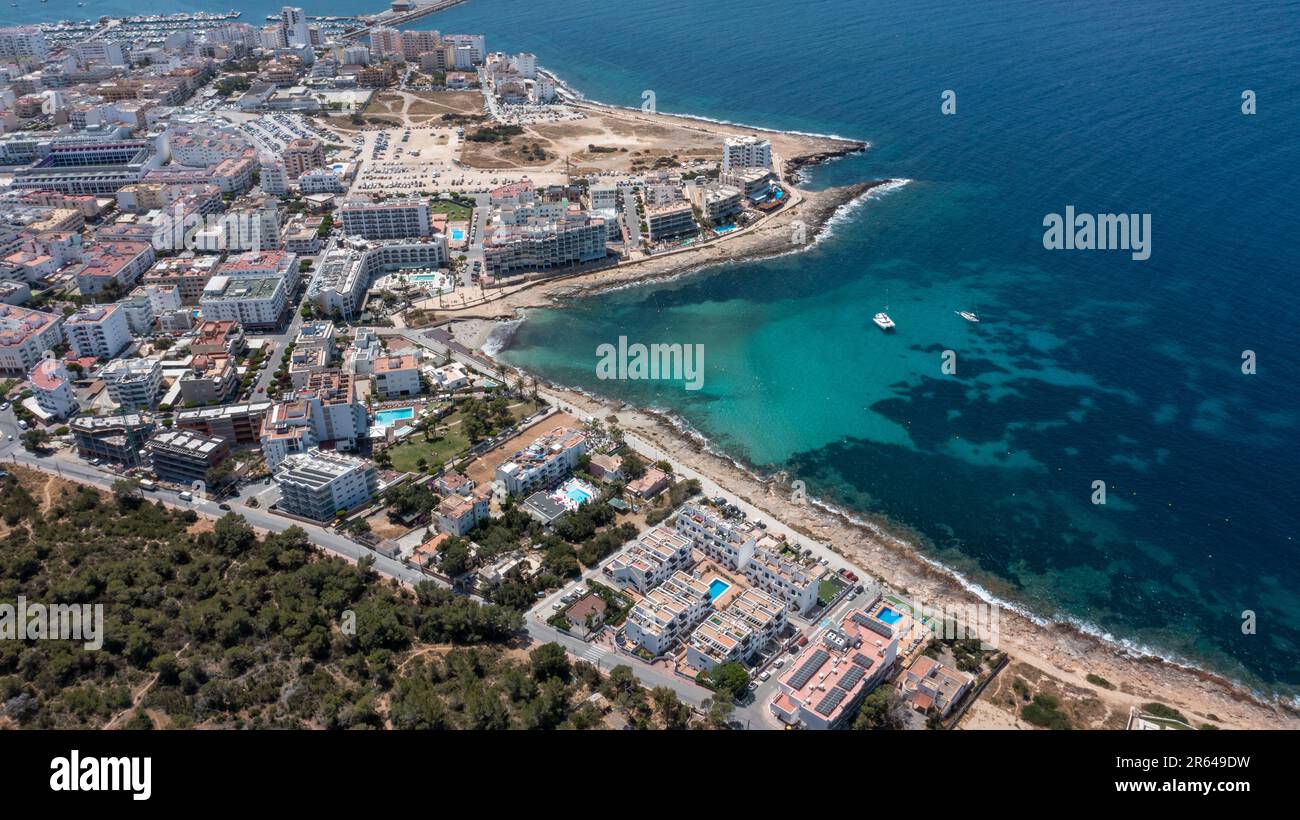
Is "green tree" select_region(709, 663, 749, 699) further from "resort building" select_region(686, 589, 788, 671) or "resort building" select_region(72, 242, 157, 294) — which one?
"resort building" select_region(72, 242, 157, 294)

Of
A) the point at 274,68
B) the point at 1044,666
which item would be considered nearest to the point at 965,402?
the point at 1044,666

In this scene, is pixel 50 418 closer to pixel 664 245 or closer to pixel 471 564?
pixel 471 564

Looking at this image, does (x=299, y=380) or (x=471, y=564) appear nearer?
(x=471, y=564)

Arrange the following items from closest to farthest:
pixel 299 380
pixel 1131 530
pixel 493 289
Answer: pixel 1131 530 < pixel 299 380 < pixel 493 289

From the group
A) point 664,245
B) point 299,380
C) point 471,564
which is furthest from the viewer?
point 664,245

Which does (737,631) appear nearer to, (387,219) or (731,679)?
(731,679)

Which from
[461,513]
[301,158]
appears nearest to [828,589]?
[461,513]

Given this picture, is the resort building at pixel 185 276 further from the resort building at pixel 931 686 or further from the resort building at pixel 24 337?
the resort building at pixel 931 686
